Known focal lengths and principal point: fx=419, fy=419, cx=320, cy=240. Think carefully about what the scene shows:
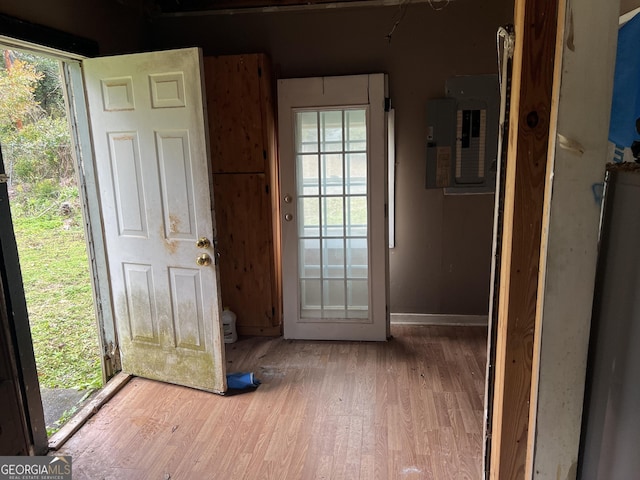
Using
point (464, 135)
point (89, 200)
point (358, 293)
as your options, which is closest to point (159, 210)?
point (89, 200)

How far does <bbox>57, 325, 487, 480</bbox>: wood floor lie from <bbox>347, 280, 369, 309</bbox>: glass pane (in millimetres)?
383

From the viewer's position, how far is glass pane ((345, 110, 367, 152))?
3053 millimetres

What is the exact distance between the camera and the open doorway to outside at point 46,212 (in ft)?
11.8

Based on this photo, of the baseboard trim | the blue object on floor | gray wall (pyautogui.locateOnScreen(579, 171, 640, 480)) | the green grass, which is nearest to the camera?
gray wall (pyautogui.locateOnScreen(579, 171, 640, 480))

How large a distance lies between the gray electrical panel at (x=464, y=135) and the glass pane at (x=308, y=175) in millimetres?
875

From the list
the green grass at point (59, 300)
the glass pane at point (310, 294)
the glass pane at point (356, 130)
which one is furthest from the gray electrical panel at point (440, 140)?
the green grass at point (59, 300)

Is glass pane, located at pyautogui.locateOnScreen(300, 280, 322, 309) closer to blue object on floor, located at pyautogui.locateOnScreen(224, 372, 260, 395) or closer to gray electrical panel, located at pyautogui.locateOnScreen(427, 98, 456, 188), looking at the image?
blue object on floor, located at pyautogui.locateOnScreen(224, 372, 260, 395)

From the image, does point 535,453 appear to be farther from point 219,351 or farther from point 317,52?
point 317,52

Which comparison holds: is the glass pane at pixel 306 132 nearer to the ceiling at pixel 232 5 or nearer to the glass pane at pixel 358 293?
the ceiling at pixel 232 5

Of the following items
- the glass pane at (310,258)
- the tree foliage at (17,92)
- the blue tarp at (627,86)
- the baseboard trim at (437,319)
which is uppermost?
the tree foliage at (17,92)

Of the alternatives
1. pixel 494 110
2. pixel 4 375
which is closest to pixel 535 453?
pixel 4 375

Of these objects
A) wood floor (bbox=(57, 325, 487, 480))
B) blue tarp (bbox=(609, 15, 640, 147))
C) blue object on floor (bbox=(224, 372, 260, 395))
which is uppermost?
→ blue tarp (bbox=(609, 15, 640, 147))

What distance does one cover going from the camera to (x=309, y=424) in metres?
2.29

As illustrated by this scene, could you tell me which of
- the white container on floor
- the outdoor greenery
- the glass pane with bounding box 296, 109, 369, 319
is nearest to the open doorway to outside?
the outdoor greenery
